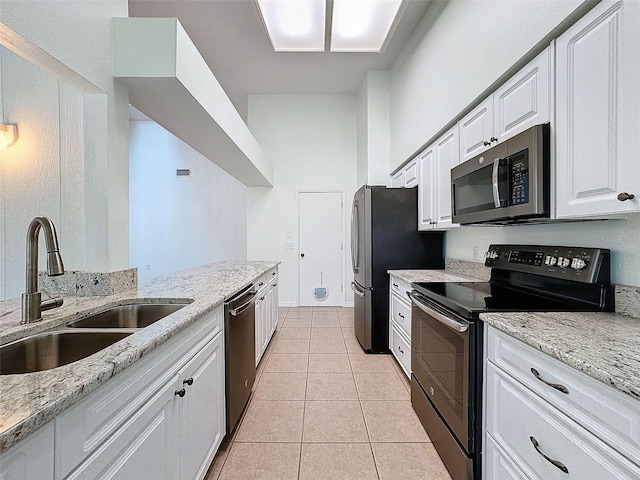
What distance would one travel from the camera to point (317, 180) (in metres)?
5.66

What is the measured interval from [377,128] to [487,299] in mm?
3534

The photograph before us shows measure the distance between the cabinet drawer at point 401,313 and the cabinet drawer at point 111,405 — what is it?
1.80 m

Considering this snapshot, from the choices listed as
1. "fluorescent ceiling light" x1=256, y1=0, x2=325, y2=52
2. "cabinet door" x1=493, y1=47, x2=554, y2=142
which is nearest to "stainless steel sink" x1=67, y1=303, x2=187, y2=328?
"cabinet door" x1=493, y1=47, x2=554, y2=142

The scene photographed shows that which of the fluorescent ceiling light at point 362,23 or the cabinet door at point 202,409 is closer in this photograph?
the cabinet door at point 202,409

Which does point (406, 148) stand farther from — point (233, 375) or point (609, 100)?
point (233, 375)

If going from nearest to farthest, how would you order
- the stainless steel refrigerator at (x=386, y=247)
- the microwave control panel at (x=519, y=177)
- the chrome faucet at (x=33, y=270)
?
the chrome faucet at (x=33, y=270), the microwave control panel at (x=519, y=177), the stainless steel refrigerator at (x=386, y=247)

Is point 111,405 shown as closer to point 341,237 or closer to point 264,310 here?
point 264,310

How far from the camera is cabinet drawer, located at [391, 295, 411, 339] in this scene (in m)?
2.56

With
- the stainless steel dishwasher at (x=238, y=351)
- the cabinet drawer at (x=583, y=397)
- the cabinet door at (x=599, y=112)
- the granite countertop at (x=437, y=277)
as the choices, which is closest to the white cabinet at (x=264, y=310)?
the stainless steel dishwasher at (x=238, y=351)

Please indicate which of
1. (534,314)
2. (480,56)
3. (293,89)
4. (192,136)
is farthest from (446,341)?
(293,89)

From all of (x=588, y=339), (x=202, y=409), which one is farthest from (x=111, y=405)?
(x=588, y=339)

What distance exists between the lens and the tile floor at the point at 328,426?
167cm

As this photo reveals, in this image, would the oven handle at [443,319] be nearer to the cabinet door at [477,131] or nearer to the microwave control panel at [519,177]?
the microwave control panel at [519,177]

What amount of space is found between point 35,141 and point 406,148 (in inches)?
129
